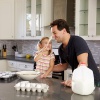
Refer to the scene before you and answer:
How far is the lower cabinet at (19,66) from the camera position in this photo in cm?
401

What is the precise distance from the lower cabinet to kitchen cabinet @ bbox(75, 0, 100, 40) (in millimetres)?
1174

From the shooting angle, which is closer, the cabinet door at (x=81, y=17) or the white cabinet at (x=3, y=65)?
the cabinet door at (x=81, y=17)

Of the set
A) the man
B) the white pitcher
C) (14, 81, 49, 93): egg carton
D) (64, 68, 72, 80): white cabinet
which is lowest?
(64, 68, 72, 80): white cabinet

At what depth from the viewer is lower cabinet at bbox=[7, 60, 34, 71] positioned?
401 centimetres

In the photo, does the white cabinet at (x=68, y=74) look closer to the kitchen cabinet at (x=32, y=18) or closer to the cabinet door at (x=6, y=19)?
the kitchen cabinet at (x=32, y=18)

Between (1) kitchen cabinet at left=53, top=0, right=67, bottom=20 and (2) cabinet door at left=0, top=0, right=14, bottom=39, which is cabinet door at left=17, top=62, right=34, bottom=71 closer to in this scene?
(2) cabinet door at left=0, top=0, right=14, bottom=39

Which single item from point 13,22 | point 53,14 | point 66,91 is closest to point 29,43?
point 13,22

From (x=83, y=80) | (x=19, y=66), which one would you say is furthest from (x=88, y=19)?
(x=83, y=80)

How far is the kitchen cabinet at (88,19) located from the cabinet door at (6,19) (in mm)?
1827

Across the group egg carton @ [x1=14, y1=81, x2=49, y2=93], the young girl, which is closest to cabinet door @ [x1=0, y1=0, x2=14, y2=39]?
the young girl

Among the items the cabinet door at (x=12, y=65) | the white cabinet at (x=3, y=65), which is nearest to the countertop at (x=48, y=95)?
the cabinet door at (x=12, y=65)

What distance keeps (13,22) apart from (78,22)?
73.0 inches

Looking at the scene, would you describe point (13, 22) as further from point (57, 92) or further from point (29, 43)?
point (57, 92)

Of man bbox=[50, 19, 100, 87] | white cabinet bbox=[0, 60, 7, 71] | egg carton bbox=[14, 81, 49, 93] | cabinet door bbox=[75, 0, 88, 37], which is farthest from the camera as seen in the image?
white cabinet bbox=[0, 60, 7, 71]
